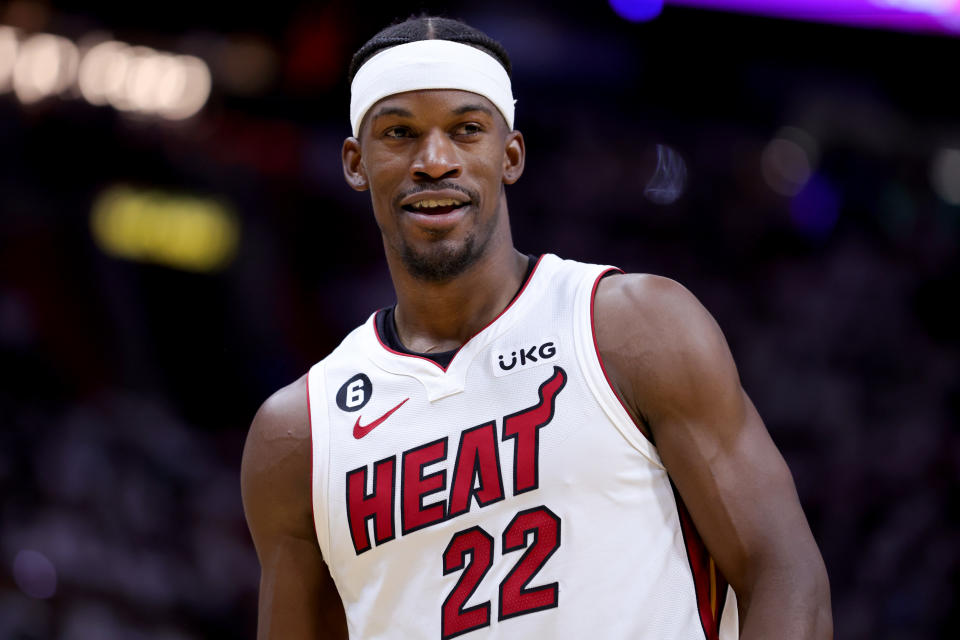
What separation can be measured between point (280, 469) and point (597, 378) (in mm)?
847

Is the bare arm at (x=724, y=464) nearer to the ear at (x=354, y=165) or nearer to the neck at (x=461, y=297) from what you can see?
the neck at (x=461, y=297)

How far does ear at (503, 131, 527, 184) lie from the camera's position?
274cm

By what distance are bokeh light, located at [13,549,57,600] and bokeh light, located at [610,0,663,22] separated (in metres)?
5.32

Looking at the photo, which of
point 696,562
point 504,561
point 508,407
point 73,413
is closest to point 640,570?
point 696,562

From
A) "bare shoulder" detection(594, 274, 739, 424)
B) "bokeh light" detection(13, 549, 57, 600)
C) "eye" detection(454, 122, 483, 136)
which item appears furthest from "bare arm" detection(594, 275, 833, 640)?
"bokeh light" detection(13, 549, 57, 600)

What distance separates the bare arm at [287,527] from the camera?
273 cm

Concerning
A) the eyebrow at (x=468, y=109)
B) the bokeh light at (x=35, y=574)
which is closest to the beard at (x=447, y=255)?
the eyebrow at (x=468, y=109)

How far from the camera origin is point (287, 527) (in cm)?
274

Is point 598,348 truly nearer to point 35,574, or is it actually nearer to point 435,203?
point 435,203

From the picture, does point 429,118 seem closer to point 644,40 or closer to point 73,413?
point 644,40

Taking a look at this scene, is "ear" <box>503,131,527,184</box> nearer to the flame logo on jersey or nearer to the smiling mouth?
the smiling mouth

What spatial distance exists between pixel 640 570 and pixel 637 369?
1.36 ft

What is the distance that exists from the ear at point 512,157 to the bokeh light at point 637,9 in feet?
16.2

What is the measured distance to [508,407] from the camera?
8.14 feet
